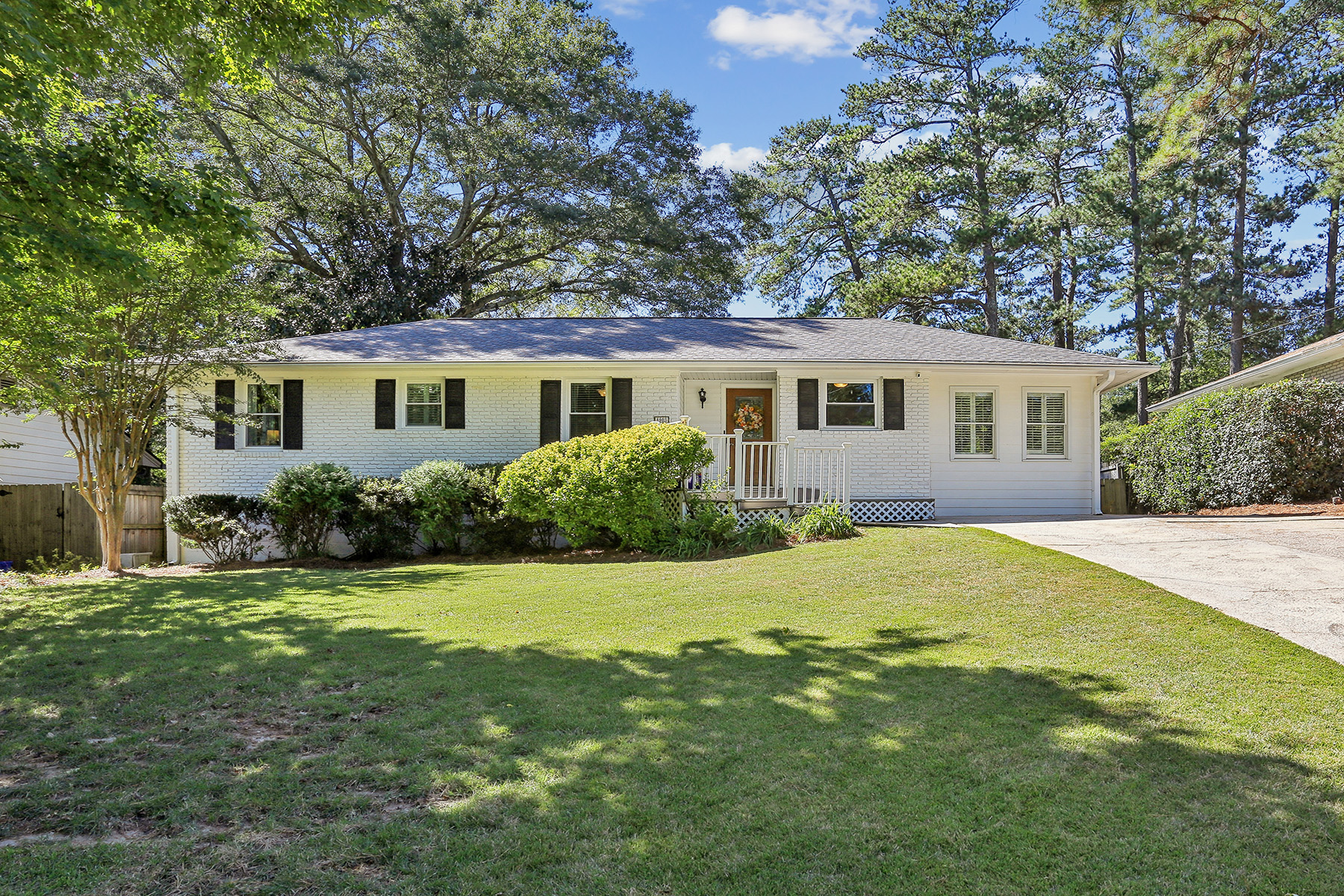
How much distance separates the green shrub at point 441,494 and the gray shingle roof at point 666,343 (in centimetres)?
254

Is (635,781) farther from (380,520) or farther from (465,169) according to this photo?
(465,169)

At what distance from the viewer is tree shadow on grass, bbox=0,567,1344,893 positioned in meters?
2.39

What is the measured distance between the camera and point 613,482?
9.88m

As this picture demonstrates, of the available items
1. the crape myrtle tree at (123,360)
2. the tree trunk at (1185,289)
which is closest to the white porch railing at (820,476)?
the crape myrtle tree at (123,360)

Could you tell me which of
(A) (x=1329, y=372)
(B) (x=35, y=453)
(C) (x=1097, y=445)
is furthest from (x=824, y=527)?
(B) (x=35, y=453)

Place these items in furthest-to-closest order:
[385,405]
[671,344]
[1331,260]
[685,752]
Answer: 1. [1331,260]
2. [671,344]
3. [385,405]
4. [685,752]

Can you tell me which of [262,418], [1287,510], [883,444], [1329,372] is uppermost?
[1329,372]

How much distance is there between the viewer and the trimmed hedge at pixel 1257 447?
11336 mm

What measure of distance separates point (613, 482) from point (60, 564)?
357 inches

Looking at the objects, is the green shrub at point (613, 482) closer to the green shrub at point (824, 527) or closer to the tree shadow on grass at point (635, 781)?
the green shrub at point (824, 527)

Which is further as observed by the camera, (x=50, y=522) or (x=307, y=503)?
(x=50, y=522)

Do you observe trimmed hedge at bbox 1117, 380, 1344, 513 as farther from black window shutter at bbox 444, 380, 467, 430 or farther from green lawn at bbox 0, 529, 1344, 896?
black window shutter at bbox 444, 380, 467, 430

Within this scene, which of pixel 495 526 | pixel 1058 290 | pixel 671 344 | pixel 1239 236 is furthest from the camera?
pixel 1058 290

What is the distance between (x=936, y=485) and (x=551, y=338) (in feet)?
24.6
